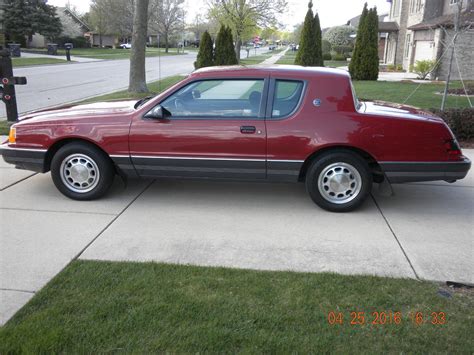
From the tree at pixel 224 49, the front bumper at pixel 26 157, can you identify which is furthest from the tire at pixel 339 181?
the tree at pixel 224 49

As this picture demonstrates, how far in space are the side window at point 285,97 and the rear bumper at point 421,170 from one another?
3.73 ft

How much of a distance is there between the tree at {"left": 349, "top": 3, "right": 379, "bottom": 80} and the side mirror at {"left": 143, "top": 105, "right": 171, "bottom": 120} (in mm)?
19570

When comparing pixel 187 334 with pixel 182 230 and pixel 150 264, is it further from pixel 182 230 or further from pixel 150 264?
pixel 182 230

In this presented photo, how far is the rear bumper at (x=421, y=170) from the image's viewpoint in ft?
16.3

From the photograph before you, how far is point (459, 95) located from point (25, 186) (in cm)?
1505

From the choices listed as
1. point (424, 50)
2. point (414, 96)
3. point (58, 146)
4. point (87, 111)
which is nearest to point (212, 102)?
point (87, 111)

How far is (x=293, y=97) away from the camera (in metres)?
5.03

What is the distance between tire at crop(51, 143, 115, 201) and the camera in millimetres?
5238

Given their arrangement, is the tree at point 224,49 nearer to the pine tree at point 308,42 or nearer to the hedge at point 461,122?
the pine tree at point 308,42

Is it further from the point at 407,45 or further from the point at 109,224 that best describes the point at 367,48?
the point at 109,224

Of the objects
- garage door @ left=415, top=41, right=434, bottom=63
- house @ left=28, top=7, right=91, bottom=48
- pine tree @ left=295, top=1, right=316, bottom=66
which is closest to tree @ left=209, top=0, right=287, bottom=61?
pine tree @ left=295, top=1, right=316, bottom=66

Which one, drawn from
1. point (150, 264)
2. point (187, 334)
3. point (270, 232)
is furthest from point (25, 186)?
point (187, 334)

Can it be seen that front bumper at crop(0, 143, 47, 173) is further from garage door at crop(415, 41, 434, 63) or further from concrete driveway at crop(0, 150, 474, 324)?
garage door at crop(415, 41, 434, 63)

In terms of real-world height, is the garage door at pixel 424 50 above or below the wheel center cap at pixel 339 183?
above
